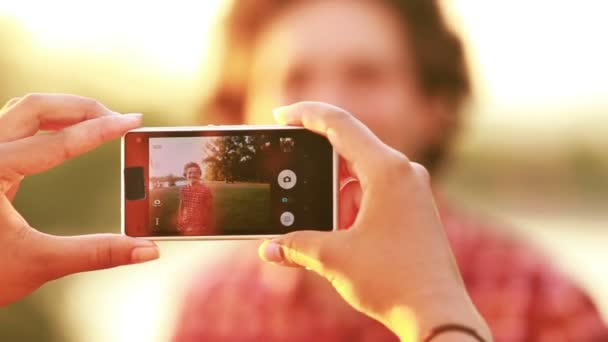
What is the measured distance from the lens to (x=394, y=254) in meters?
0.78

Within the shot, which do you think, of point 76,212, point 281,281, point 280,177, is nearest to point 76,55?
A: point 76,212

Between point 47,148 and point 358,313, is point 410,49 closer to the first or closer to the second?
point 358,313

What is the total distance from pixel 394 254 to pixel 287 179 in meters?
0.25

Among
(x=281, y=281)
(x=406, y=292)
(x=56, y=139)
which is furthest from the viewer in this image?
(x=281, y=281)

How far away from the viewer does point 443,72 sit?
1681 mm

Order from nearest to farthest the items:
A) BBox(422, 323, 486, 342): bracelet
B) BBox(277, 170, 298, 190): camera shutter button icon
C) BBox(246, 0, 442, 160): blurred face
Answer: BBox(422, 323, 486, 342): bracelet, BBox(277, 170, 298, 190): camera shutter button icon, BBox(246, 0, 442, 160): blurred face

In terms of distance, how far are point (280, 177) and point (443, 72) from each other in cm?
90

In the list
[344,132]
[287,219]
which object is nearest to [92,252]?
[287,219]

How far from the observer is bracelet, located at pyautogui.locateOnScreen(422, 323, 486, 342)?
2.41 feet

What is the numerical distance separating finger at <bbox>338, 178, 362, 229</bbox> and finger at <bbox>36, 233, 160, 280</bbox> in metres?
0.32

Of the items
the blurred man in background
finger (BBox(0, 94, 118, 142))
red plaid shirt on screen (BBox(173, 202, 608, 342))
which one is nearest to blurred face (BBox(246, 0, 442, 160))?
the blurred man in background

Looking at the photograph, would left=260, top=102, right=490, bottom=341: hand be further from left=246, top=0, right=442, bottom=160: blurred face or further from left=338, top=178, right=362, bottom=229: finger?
left=246, top=0, right=442, bottom=160: blurred face

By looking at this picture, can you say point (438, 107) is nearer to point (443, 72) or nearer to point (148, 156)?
point (443, 72)

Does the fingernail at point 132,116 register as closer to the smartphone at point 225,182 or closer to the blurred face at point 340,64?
the smartphone at point 225,182
